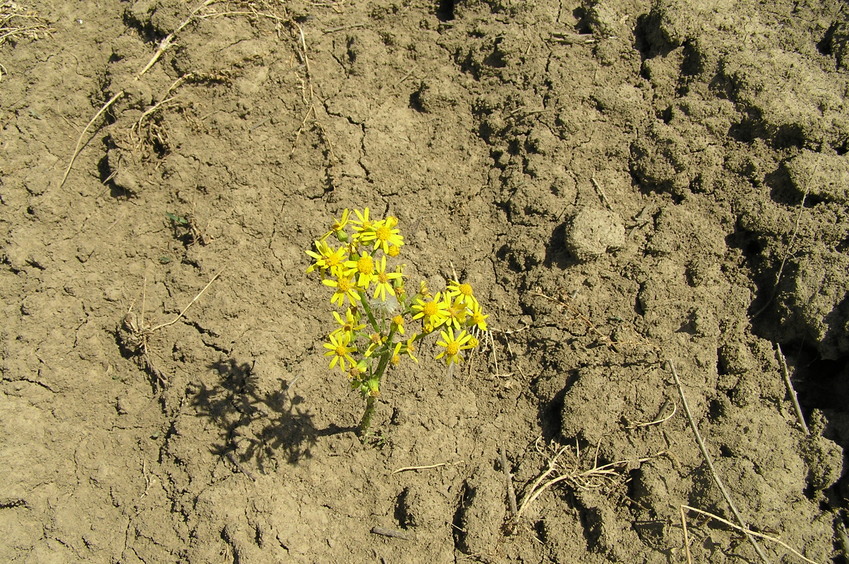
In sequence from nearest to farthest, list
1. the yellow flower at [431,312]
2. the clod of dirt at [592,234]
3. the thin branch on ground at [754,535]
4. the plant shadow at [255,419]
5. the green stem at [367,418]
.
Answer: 1. the yellow flower at [431,312]
2. the thin branch on ground at [754,535]
3. the green stem at [367,418]
4. the plant shadow at [255,419]
5. the clod of dirt at [592,234]

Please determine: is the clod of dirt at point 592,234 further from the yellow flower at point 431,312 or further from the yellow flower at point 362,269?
the yellow flower at point 362,269

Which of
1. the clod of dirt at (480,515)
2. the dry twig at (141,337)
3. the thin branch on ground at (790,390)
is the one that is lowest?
the clod of dirt at (480,515)

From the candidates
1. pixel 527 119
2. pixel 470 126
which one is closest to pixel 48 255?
pixel 470 126

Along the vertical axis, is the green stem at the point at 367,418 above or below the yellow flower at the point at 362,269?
below

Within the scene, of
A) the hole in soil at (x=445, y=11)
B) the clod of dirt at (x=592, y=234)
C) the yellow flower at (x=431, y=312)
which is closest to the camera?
the yellow flower at (x=431, y=312)

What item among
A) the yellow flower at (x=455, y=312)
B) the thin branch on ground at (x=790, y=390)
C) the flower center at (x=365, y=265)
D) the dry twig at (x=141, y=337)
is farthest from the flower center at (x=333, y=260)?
the thin branch on ground at (x=790, y=390)

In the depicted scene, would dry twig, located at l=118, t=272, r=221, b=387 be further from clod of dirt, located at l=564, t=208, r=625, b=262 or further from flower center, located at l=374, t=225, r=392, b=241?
clod of dirt, located at l=564, t=208, r=625, b=262

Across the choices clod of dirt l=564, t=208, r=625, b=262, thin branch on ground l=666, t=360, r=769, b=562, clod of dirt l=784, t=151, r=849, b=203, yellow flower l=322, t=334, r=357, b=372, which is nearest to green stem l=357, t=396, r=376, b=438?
yellow flower l=322, t=334, r=357, b=372

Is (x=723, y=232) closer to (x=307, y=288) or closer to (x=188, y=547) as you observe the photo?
(x=307, y=288)
